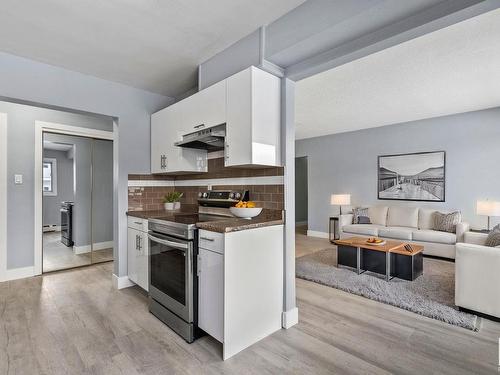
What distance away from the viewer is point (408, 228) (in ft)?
16.4

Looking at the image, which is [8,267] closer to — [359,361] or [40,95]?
[40,95]

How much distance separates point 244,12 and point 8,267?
4.14 m

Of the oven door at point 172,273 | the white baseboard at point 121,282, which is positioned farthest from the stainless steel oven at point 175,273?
the white baseboard at point 121,282

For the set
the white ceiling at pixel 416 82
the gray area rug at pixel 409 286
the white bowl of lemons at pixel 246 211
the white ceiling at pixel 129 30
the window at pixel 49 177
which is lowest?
the gray area rug at pixel 409 286

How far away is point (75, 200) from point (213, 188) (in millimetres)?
2490

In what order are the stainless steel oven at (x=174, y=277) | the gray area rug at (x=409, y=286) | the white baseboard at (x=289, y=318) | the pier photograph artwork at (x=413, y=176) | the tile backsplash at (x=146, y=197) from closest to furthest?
the stainless steel oven at (x=174, y=277)
the white baseboard at (x=289, y=318)
the gray area rug at (x=409, y=286)
the tile backsplash at (x=146, y=197)
the pier photograph artwork at (x=413, y=176)

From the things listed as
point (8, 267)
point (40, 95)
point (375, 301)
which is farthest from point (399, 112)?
point (8, 267)

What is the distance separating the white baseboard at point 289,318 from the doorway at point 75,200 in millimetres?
3302

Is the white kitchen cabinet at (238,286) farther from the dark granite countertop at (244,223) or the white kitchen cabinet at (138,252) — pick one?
the white kitchen cabinet at (138,252)

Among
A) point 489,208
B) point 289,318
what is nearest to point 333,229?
point 489,208

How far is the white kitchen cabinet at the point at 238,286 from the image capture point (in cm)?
190

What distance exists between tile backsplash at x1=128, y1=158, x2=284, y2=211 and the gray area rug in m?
1.61

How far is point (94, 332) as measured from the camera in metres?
2.25

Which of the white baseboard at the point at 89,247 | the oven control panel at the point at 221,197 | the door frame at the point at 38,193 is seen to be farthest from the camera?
the white baseboard at the point at 89,247
